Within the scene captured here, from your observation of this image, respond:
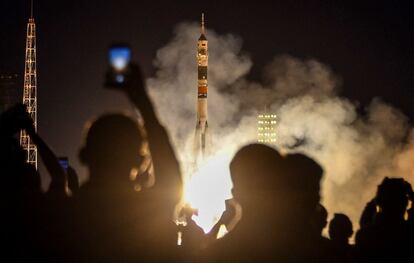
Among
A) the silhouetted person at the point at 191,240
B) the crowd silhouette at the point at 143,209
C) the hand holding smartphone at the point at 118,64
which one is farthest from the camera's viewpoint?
the silhouetted person at the point at 191,240

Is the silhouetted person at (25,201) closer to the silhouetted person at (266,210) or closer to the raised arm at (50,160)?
the raised arm at (50,160)

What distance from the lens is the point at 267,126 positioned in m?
44.9

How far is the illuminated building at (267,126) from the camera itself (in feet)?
145

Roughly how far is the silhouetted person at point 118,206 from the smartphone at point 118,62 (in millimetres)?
583

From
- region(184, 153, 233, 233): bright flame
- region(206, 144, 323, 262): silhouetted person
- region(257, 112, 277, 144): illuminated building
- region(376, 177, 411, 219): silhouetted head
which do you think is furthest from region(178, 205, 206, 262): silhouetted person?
region(257, 112, 277, 144): illuminated building

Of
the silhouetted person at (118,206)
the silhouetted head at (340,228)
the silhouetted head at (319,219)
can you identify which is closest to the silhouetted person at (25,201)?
the silhouetted person at (118,206)

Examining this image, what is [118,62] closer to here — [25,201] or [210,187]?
[25,201]

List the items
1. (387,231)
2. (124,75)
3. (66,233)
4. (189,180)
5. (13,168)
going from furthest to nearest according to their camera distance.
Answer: (189,180)
(387,231)
(13,168)
(66,233)
(124,75)

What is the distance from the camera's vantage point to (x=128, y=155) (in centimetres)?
506

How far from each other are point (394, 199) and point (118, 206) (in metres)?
1.98

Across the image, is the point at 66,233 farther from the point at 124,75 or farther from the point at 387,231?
the point at 387,231

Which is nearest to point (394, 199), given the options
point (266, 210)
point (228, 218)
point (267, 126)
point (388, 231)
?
point (388, 231)

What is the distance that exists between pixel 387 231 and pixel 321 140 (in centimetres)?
3793

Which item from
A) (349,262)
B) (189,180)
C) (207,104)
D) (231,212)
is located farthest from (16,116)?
(207,104)
